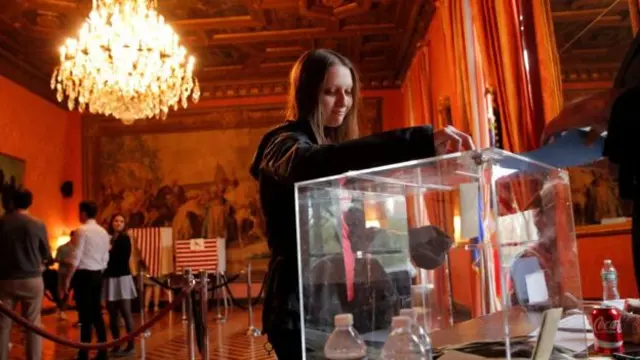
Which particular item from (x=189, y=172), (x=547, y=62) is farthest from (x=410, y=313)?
(x=189, y=172)

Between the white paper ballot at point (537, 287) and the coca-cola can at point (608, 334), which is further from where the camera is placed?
the coca-cola can at point (608, 334)

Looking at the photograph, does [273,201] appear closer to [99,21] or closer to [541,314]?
[541,314]

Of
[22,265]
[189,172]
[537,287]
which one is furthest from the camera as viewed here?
[189,172]

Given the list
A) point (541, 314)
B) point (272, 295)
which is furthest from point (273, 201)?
point (541, 314)

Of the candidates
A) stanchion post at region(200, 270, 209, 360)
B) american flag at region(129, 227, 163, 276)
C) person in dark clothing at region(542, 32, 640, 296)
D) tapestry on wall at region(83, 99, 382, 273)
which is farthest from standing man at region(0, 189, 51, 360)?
tapestry on wall at region(83, 99, 382, 273)

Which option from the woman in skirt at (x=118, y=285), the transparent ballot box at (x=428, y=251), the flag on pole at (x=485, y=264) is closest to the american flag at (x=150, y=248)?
the woman in skirt at (x=118, y=285)

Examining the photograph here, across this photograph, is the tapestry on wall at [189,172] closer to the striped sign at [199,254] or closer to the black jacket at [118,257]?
the striped sign at [199,254]

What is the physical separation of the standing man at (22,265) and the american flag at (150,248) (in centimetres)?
748

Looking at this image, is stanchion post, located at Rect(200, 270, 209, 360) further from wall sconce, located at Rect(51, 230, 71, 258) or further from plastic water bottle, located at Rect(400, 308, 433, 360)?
wall sconce, located at Rect(51, 230, 71, 258)

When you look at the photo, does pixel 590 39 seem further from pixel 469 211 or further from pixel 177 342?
pixel 177 342

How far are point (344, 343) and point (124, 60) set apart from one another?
6.47m

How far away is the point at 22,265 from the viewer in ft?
16.3

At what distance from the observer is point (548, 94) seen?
4.70 metres

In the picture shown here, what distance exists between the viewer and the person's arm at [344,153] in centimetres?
113
